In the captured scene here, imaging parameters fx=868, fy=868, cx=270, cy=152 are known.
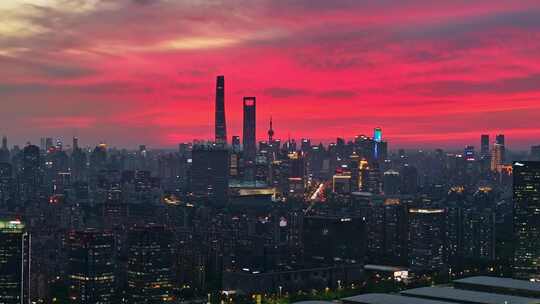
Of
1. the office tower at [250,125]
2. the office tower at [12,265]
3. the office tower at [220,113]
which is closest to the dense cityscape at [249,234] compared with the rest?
the office tower at [12,265]

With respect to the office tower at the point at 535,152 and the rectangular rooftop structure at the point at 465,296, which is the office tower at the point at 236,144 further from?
the rectangular rooftop structure at the point at 465,296

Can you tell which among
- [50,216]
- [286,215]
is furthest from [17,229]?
[286,215]

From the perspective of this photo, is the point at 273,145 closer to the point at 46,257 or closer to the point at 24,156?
the point at 24,156

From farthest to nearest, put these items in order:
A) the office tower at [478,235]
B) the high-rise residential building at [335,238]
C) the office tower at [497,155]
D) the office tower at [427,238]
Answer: the office tower at [497,155] → the office tower at [478,235] → the office tower at [427,238] → the high-rise residential building at [335,238]

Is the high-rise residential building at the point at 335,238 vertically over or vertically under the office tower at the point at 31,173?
under

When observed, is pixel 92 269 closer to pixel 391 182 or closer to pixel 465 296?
pixel 465 296

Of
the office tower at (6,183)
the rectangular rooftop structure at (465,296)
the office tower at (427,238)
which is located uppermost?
the office tower at (6,183)
